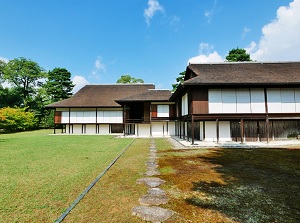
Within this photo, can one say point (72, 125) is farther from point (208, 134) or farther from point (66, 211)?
point (66, 211)

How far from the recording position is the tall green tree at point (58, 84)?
38.6 metres

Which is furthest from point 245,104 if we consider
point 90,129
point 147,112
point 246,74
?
point 90,129

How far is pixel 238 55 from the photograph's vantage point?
33094 mm

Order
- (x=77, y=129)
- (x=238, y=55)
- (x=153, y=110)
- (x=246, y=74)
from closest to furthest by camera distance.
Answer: (x=246, y=74)
(x=153, y=110)
(x=77, y=129)
(x=238, y=55)

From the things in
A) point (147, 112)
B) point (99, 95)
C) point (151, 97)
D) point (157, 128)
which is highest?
point (99, 95)

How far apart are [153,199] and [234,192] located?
1.69m

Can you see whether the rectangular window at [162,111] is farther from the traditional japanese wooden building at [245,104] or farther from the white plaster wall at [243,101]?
the white plaster wall at [243,101]

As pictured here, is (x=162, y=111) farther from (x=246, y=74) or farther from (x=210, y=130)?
(x=246, y=74)

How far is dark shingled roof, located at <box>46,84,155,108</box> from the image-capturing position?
24.5 m

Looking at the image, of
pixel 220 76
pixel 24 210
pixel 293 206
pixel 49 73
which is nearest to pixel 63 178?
pixel 24 210

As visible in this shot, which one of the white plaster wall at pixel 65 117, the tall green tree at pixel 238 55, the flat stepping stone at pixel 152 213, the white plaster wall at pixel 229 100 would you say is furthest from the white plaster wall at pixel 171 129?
the tall green tree at pixel 238 55

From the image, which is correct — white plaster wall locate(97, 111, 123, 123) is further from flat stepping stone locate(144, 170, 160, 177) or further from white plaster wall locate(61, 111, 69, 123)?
flat stepping stone locate(144, 170, 160, 177)

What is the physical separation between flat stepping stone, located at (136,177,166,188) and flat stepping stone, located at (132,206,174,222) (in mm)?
1173

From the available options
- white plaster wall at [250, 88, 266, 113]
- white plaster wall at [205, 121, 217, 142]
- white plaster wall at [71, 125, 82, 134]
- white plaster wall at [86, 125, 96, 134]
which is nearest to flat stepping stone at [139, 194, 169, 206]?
white plaster wall at [205, 121, 217, 142]
